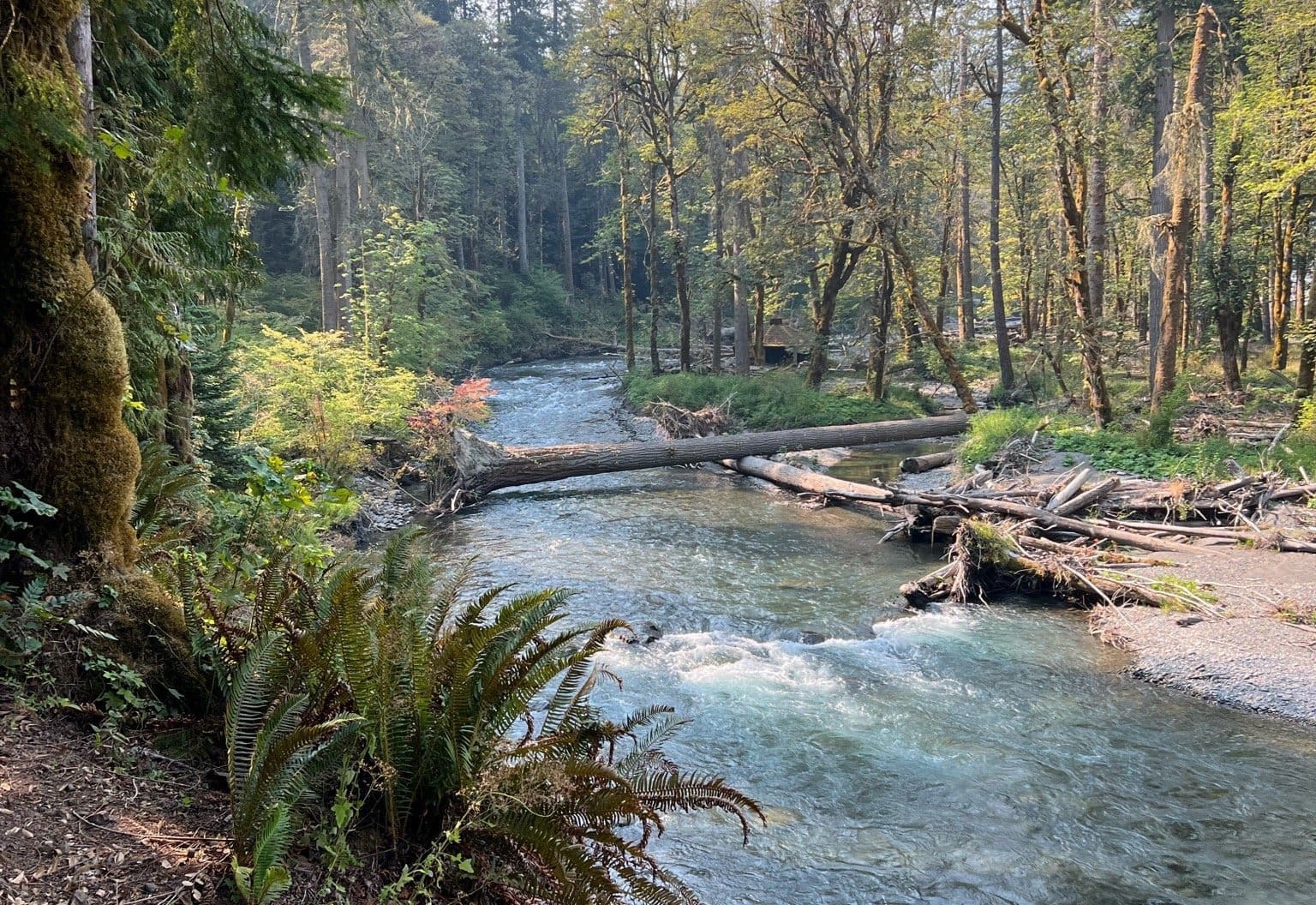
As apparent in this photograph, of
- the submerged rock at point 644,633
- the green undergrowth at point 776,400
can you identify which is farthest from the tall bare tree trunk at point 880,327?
the submerged rock at point 644,633

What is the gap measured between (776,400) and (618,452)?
21.4ft

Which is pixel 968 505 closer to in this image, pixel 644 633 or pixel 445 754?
pixel 644 633

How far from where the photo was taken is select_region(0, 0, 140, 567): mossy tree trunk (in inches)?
130

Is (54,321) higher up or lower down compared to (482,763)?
higher up

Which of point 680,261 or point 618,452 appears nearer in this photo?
point 618,452

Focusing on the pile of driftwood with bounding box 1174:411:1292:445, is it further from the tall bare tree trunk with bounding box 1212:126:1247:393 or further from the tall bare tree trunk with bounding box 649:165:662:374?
the tall bare tree trunk with bounding box 649:165:662:374

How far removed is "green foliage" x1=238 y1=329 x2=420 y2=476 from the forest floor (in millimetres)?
8880

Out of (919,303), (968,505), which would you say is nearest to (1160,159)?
(919,303)

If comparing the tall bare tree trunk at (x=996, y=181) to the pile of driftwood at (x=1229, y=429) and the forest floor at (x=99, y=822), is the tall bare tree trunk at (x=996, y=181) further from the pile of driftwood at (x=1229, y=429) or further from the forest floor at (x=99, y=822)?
the forest floor at (x=99, y=822)

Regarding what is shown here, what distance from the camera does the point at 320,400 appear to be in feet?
40.9

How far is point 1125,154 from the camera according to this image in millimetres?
21172

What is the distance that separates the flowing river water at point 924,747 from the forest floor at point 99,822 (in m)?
2.59

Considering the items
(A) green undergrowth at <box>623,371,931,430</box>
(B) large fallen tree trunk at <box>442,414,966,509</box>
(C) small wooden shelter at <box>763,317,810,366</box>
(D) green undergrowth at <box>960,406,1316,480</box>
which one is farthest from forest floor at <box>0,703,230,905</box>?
(C) small wooden shelter at <box>763,317,810,366</box>

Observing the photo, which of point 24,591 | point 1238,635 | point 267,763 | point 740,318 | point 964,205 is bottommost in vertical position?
point 1238,635
